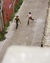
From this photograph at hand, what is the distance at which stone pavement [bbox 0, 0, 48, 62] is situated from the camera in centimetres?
1479

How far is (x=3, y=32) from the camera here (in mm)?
16188

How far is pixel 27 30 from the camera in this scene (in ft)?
55.1

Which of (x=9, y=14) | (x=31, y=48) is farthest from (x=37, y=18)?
(x=31, y=48)

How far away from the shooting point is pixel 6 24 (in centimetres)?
1769

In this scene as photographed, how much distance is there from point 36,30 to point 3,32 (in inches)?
104

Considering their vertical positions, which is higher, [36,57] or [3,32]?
[36,57]

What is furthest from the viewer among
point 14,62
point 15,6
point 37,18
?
point 15,6

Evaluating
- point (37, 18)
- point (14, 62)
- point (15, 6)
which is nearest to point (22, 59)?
point (14, 62)

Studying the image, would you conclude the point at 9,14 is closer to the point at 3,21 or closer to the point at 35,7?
the point at 3,21

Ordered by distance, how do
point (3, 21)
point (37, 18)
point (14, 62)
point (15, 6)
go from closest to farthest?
point (14, 62) → point (3, 21) → point (37, 18) → point (15, 6)

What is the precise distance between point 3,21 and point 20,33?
194cm

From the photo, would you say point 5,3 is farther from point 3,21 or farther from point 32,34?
point 32,34

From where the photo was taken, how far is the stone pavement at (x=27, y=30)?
14.8m

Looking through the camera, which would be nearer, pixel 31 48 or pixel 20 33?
pixel 31 48
